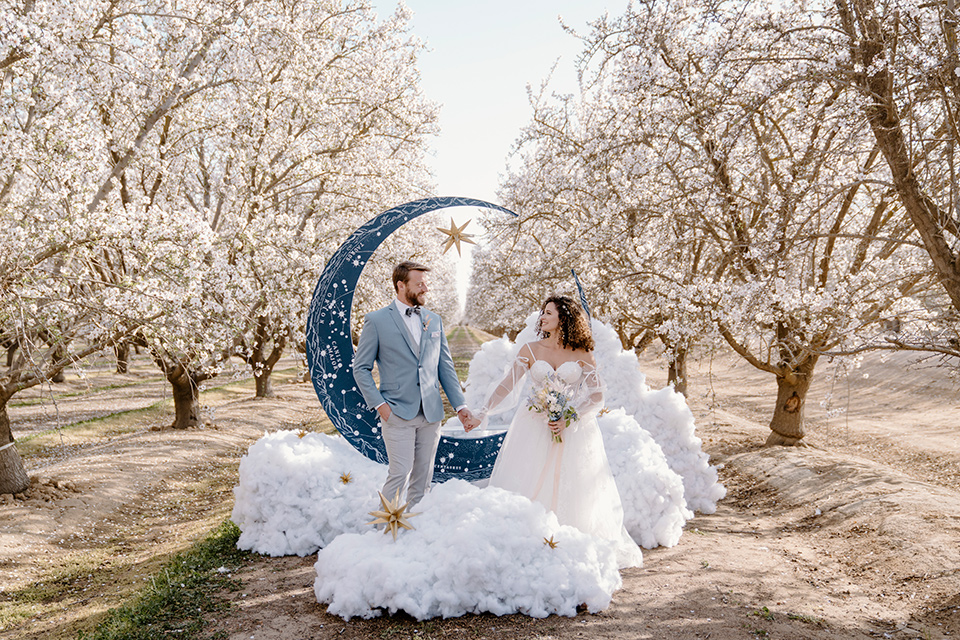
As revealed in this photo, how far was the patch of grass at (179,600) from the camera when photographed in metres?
4.36

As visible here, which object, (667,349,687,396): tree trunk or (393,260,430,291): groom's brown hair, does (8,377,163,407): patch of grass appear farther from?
(393,260,430,291): groom's brown hair

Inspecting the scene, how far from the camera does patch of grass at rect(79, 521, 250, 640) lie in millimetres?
4355

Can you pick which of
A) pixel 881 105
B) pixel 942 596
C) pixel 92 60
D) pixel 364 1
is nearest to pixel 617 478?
pixel 942 596

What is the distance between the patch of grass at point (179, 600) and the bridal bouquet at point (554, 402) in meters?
3.04

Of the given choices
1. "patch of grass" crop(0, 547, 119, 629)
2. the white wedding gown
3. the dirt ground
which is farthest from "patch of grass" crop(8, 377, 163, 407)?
the white wedding gown

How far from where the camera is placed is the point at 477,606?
4.52m

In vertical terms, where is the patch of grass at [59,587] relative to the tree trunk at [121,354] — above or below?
below

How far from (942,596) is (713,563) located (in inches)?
73.8

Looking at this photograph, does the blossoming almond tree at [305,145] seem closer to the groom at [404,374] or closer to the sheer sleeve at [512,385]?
the groom at [404,374]

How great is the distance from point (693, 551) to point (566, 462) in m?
1.99

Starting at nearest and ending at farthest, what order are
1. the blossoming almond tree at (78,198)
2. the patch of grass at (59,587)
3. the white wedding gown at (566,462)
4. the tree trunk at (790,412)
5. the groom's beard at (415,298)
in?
1. the groom's beard at (415,298)
2. the patch of grass at (59,587)
3. the white wedding gown at (566,462)
4. the blossoming almond tree at (78,198)
5. the tree trunk at (790,412)

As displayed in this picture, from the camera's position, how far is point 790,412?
12.0 meters

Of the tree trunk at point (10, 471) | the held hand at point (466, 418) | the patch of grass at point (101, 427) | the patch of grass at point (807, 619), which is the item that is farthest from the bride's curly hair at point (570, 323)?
the patch of grass at point (101, 427)

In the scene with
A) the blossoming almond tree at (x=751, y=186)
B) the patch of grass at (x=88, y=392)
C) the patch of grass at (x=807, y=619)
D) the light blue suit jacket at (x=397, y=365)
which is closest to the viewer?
the patch of grass at (x=807, y=619)
